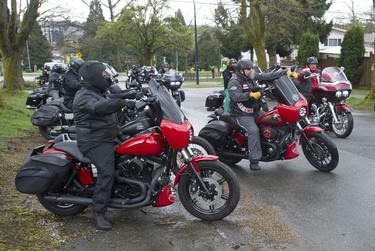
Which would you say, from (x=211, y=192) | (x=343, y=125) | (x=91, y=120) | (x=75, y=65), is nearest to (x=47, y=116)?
(x=75, y=65)

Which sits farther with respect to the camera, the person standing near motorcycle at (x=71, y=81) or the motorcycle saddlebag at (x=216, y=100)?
the motorcycle saddlebag at (x=216, y=100)

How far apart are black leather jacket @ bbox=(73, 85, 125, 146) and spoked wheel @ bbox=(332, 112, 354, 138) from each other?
267 inches

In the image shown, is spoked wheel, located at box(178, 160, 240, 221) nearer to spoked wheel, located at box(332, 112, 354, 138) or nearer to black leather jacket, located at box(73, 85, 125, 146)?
black leather jacket, located at box(73, 85, 125, 146)

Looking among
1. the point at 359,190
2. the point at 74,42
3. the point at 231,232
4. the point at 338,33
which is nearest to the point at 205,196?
the point at 231,232

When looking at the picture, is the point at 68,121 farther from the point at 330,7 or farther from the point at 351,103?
the point at 330,7

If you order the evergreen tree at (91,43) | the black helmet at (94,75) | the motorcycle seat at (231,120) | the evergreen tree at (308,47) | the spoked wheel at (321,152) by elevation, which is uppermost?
the evergreen tree at (91,43)

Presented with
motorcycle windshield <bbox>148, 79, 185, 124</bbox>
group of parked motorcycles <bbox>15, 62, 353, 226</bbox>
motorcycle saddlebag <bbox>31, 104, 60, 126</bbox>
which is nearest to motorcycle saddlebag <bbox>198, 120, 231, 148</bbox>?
group of parked motorcycles <bbox>15, 62, 353, 226</bbox>

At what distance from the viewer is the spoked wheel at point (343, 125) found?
10.1m

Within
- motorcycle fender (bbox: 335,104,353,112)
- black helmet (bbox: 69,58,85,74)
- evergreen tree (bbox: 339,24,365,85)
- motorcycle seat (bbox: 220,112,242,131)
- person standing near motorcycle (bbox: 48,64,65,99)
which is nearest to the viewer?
motorcycle seat (bbox: 220,112,242,131)

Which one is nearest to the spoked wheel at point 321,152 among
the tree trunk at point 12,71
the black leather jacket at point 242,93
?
the black leather jacket at point 242,93

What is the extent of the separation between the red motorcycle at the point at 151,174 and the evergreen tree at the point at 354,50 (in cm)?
2160

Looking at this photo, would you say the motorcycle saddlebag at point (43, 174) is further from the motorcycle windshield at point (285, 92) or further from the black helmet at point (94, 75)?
the motorcycle windshield at point (285, 92)

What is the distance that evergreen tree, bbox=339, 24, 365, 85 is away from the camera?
79.6 feet

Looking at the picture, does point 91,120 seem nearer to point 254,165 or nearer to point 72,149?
point 72,149
